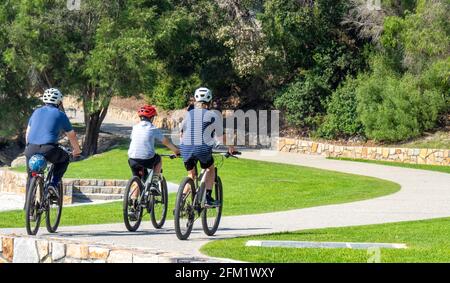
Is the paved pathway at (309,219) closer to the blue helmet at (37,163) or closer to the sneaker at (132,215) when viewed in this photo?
the sneaker at (132,215)

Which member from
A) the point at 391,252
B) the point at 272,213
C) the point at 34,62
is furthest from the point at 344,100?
the point at 391,252

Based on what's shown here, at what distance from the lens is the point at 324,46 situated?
4244 centimetres

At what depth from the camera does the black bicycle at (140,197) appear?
51.8ft

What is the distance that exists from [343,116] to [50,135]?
25106mm

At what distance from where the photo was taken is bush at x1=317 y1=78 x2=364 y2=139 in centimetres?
3928

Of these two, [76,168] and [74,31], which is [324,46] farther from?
[76,168]

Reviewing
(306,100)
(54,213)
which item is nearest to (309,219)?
(54,213)

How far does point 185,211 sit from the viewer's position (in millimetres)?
14867

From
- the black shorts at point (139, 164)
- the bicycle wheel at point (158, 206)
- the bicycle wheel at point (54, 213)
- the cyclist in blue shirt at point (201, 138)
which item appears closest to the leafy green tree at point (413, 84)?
the bicycle wheel at point (158, 206)

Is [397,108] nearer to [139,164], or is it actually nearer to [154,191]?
[154,191]

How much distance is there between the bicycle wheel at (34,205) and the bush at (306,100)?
86.6ft

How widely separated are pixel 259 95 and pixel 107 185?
18572 millimetres

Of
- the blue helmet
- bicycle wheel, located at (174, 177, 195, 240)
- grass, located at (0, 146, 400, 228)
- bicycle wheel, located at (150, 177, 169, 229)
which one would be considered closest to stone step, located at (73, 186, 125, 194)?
grass, located at (0, 146, 400, 228)

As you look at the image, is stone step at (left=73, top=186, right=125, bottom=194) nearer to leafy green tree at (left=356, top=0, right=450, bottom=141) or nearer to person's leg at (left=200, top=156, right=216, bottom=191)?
person's leg at (left=200, top=156, right=216, bottom=191)
